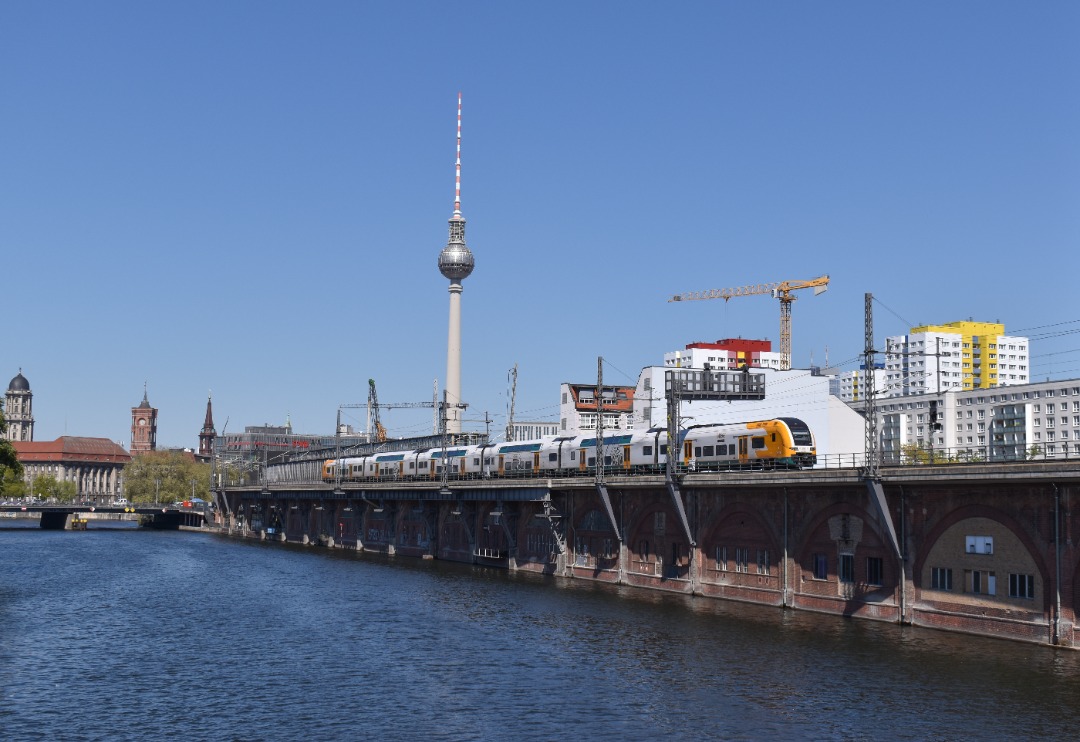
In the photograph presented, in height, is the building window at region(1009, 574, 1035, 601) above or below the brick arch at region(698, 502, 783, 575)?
below

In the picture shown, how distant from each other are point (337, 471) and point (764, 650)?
100289mm

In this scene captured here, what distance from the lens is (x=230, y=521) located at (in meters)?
196

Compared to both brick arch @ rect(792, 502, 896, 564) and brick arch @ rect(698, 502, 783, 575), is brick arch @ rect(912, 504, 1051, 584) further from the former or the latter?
brick arch @ rect(698, 502, 783, 575)

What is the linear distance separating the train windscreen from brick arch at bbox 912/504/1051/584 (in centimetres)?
1448

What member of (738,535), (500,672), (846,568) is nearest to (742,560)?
(738,535)

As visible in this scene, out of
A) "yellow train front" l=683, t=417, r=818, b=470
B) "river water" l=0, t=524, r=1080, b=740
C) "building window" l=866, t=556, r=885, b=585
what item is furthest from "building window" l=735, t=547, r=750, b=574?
"building window" l=866, t=556, r=885, b=585

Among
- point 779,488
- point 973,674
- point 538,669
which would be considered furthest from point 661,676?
point 779,488

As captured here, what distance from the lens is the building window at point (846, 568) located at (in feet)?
214

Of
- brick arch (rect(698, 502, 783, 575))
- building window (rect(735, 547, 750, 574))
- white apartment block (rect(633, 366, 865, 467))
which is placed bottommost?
building window (rect(735, 547, 750, 574))

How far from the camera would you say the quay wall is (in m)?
54.0

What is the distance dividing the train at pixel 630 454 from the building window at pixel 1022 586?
1920 cm

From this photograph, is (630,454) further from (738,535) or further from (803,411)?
(803,411)

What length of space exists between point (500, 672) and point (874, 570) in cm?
2322

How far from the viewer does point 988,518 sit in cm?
5666
